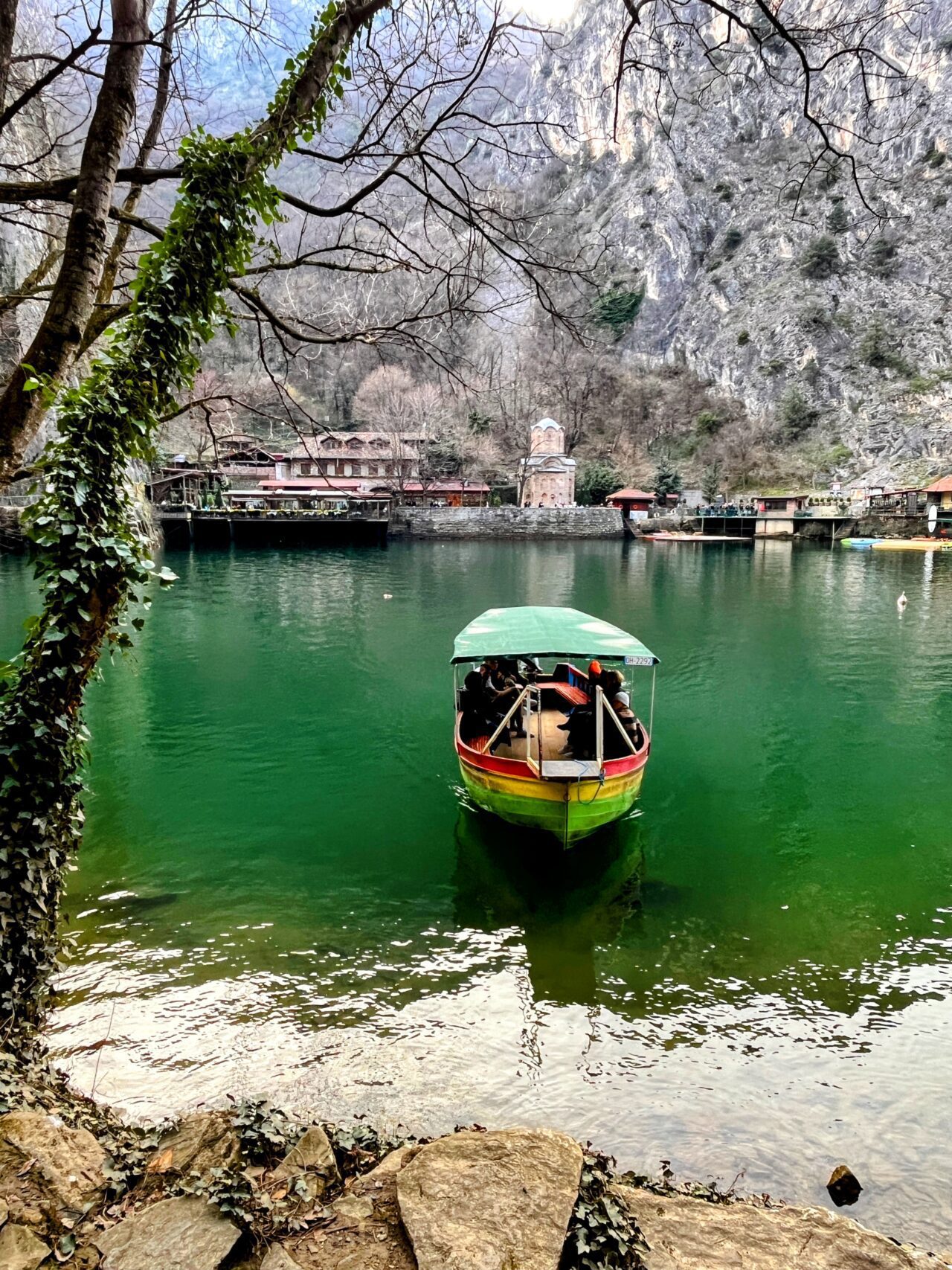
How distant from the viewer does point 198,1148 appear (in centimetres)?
397

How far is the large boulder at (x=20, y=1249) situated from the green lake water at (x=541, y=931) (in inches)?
120

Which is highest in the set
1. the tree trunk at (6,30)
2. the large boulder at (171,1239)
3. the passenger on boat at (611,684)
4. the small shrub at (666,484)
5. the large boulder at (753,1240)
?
the small shrub at (666,484)

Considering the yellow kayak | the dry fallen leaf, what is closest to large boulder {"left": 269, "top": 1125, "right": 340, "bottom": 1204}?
the dry fallen leaf

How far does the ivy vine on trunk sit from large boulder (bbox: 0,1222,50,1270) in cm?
234

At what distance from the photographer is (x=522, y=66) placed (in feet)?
17.4

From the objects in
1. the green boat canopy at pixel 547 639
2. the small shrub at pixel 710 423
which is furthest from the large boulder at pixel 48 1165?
the small shrub at pixel 710 423

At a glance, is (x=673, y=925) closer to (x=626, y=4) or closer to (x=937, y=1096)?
(x=937, y=1096)

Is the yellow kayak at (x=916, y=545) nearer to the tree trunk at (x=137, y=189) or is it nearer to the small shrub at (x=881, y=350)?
the small shrub at (x=881, y=350)

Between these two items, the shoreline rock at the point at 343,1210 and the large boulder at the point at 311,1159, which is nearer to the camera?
the shoreline rock at the point at 343,1210

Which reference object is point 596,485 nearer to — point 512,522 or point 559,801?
point 512,522

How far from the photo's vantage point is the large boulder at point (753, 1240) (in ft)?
11.8

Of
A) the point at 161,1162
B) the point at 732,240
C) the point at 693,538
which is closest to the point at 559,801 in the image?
the point at 161,1162

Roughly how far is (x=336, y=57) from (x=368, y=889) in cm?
921

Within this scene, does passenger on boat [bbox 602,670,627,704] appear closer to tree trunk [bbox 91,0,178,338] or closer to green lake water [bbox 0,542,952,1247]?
green lake water [bbox 0,542,952,1247]
